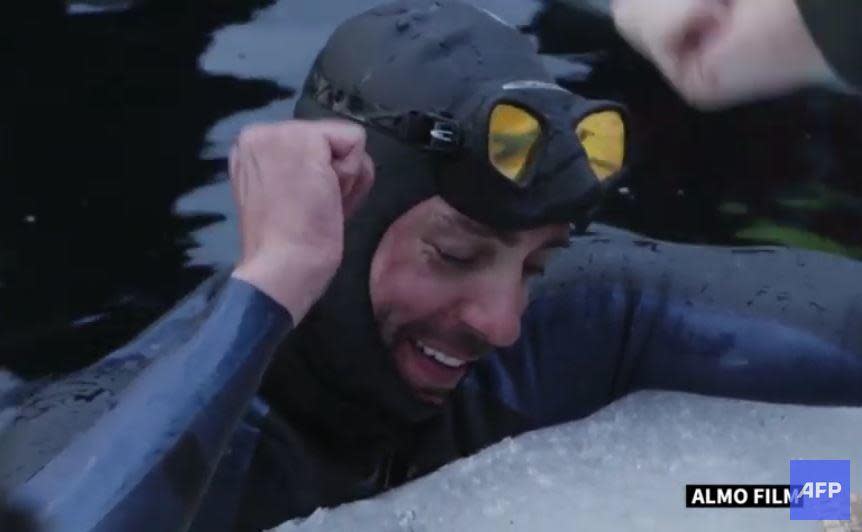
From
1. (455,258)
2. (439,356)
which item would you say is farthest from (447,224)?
(439,356)

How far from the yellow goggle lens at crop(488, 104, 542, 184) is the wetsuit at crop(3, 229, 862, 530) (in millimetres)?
332

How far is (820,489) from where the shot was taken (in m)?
1.86

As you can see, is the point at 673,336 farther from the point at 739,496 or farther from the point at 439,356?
the point at 439,356

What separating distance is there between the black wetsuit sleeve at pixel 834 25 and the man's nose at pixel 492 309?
3.35 feet

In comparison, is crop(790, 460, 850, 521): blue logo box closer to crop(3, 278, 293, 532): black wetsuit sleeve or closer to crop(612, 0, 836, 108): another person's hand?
crop(3, 278, 293, 532): black wetsuit sleeve

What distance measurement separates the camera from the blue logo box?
5.98 ft

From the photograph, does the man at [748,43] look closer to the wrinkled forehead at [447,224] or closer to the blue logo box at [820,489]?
the wrinkled forehead at [447,224]

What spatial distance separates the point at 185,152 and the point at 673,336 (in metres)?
0.82

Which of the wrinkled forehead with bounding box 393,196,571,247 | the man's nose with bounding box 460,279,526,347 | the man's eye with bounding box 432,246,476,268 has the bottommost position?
the man's nose with bounding box 460,279,526,347

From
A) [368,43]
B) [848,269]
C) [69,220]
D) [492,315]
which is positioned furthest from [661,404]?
[69,220]

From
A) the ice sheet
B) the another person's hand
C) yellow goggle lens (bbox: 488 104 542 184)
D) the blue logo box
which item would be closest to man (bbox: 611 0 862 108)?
→ the another person's hand

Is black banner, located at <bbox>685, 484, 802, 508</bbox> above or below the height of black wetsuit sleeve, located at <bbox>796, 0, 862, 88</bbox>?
below

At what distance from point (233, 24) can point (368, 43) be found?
1107 mm

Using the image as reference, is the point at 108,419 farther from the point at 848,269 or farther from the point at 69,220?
the point at 848,269
